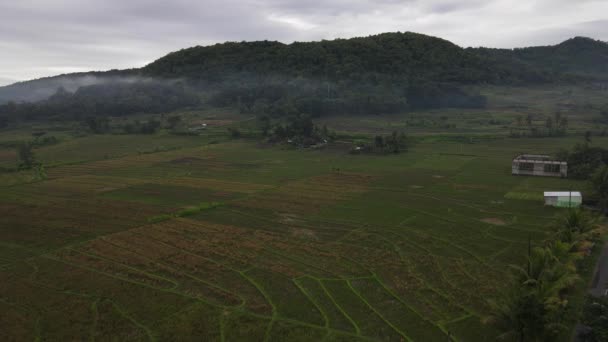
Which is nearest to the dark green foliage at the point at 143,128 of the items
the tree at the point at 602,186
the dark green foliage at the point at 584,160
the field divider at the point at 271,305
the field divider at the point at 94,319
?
the dark green foliage at the point at 584,160

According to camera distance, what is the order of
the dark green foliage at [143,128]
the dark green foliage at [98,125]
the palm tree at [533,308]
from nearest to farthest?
1. the palm tree at [533,308]
2. the dark green foliage at [143,128]
3. the dark green foliage at [98,125]

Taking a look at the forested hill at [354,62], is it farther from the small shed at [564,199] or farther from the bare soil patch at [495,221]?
the bare soil patch at [495,221]

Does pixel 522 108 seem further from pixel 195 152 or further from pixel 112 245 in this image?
pixel 112 245

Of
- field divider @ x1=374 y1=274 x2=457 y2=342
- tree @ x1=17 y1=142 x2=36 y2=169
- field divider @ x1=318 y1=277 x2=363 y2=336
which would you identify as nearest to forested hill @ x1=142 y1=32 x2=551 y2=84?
tree @ x1=17 y1=142 x2=36 y2=169

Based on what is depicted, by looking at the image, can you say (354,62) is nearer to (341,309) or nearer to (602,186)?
(602,186)

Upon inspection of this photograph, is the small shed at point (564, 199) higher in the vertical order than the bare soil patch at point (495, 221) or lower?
higher

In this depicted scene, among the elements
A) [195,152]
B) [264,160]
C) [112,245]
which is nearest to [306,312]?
[112,245]
